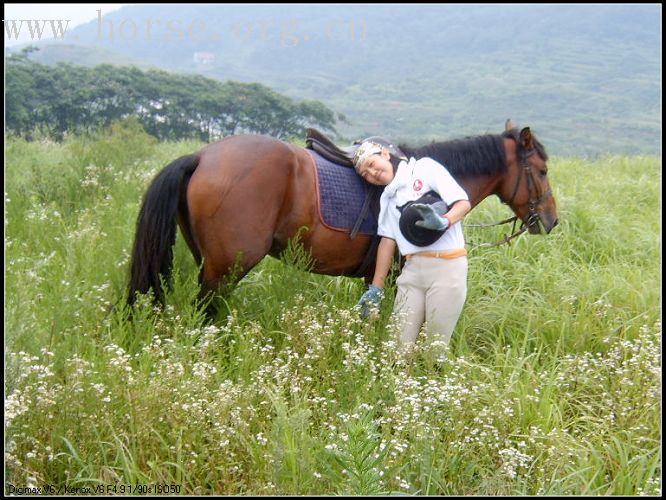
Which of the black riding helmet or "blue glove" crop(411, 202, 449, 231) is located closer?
"blue glove" crop(411, 202, 449, 231)

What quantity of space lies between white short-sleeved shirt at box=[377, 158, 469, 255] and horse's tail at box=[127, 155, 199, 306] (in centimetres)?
130

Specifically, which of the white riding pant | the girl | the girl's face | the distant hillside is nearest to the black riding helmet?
the girl

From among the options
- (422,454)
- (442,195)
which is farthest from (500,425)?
(442,195)

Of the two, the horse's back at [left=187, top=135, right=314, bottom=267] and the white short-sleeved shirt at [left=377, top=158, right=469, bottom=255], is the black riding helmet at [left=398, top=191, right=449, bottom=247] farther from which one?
the horse's back at [left=187, top=135, right=314, bottom=267]

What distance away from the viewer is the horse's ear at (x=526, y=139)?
439 cm

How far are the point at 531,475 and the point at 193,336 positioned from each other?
1749 mm

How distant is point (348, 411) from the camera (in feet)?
8.89

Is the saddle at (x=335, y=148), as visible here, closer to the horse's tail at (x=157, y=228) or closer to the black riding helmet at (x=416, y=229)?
the black riding helmet at (x=416, y=229)

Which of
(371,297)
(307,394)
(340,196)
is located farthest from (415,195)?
(307,394)

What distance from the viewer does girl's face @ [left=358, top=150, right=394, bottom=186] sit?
3.94 metres

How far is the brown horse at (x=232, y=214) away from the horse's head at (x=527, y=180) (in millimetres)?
1304

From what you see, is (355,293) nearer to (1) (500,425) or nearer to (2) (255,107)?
(1) (500,425)

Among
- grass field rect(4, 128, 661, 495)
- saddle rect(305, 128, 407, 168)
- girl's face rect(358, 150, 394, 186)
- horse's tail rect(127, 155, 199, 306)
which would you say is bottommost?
grass field rect(4, 128, 661, 495)

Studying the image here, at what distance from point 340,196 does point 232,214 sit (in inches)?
30.7
